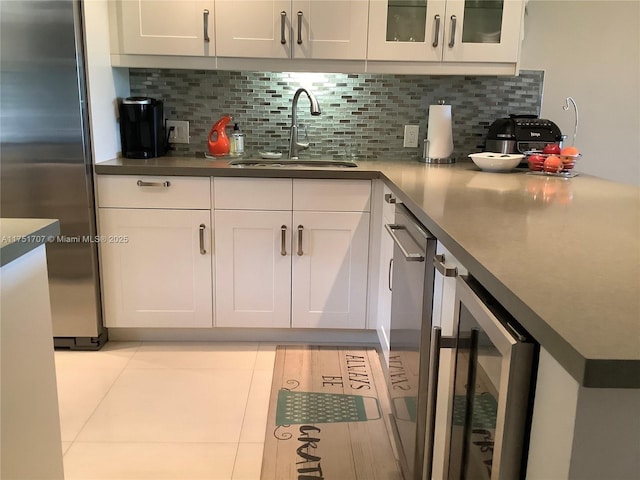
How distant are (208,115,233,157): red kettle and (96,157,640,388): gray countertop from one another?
1.00 meters

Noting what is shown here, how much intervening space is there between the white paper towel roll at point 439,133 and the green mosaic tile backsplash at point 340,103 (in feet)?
0.60

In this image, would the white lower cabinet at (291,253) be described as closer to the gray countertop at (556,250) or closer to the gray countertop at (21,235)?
the gray countertop at (556,250)

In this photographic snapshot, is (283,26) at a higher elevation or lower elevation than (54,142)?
higher

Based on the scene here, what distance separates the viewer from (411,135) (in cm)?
310

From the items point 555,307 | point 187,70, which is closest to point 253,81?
point 187,70

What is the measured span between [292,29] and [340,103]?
0.52 m

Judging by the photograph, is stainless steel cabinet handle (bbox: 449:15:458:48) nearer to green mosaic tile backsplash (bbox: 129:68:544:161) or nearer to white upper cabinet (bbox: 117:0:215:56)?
green mosaic tile backsplash (bbox: 129:68:544:161)

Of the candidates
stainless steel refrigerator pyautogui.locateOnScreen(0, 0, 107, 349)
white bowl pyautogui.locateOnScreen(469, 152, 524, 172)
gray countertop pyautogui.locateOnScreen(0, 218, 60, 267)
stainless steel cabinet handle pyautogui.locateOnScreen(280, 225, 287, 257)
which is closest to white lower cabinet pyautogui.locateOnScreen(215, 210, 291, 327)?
stainless steel cabinet handle pyautogui.locateOnScreen(280, 225, 287, 257)

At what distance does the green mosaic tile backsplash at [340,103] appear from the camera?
3.03m

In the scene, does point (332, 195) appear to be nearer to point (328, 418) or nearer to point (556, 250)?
point (328, 418)

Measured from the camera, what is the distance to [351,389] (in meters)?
2.41

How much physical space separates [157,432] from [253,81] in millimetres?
1879

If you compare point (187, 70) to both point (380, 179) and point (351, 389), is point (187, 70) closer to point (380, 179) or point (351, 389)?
point (380, 179)

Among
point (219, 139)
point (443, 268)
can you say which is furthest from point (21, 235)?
point (219, 139)
